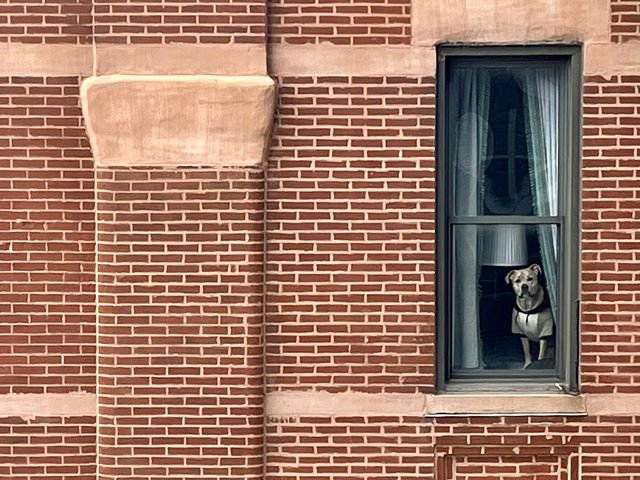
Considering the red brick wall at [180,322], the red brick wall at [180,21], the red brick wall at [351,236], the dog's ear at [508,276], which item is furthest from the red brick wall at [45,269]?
the dog's ear at [508,276]

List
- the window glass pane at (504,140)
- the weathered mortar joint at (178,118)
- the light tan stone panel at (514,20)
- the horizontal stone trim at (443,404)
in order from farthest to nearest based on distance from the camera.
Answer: the window glass pane at (504,140) → the horizontal stone trim at (443,404) → the light tan stone panel at (514,20) → the weathered mortar joint at (178,118)

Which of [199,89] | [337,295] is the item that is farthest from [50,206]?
[337,295]

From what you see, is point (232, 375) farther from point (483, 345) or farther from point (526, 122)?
point (526, 122)

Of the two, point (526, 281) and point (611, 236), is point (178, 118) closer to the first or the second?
point (526, 281)

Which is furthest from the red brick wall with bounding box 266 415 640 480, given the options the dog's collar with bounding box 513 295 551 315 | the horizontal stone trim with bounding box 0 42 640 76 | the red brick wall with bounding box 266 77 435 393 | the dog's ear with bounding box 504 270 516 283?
the horizontal stone trim with bounding box 0 42 640 76

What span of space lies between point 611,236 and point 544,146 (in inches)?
28.6

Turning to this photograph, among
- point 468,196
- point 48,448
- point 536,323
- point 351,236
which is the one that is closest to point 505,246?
point 468,196

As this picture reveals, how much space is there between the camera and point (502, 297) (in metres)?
6.93

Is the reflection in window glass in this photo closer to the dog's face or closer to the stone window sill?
the dog's face

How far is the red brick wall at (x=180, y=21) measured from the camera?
21.5ft

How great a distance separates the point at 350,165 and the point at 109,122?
61.0 inches

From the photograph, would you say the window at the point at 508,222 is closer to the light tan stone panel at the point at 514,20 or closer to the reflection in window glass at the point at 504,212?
the reflection in window glass at the point at 504,212

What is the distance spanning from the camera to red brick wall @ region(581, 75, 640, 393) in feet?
21.9

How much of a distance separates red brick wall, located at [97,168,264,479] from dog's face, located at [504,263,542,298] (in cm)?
169
